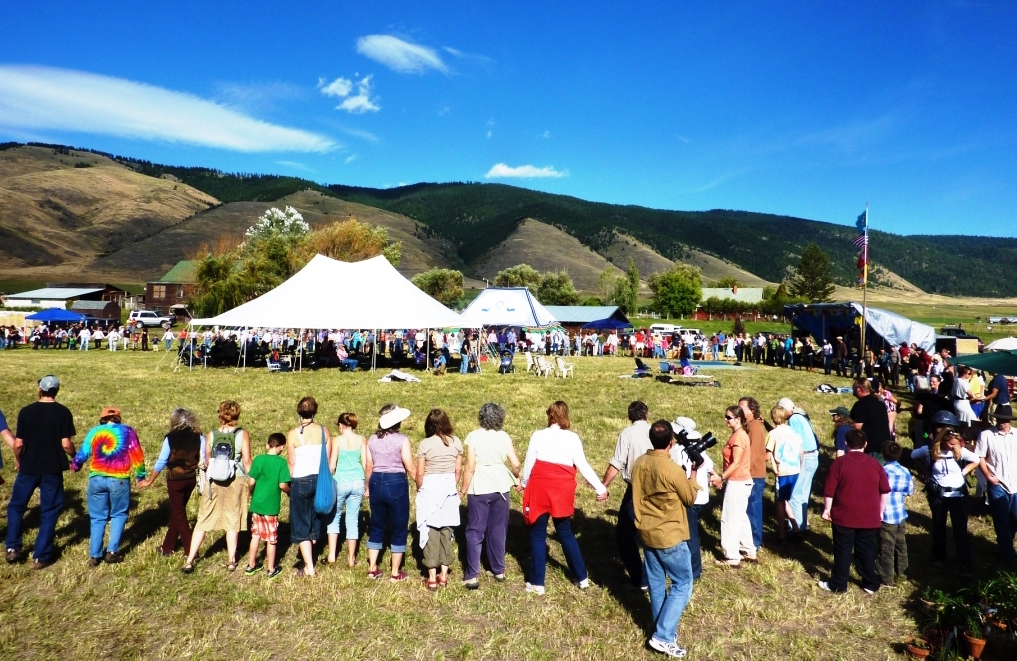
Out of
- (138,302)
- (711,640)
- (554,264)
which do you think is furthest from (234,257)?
(554,264)

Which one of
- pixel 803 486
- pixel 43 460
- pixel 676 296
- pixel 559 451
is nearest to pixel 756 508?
pixel 803 486

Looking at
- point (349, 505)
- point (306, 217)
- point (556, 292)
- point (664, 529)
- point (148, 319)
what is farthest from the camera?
point (306, 217)

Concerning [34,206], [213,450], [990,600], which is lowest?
[990,600]

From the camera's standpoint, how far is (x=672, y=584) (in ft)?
13.5

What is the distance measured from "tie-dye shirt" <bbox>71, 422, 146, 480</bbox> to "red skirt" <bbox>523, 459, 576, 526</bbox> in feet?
11.0

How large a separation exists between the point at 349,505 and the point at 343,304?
1673 cm

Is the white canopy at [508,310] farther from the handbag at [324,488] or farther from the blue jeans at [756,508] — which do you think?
the handbag at [324,488]

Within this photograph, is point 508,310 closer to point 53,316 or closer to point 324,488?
point 324,488

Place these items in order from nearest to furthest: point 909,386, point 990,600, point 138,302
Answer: point 990,600
point 909,386
point 138,302

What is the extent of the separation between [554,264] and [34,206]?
130m

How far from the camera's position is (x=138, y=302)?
3076 inches

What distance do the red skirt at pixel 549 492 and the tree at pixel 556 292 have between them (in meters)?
65.4

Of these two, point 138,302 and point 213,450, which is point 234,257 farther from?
point 213,450

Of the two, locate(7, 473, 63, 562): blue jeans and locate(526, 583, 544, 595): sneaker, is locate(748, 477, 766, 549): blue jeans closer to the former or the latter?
locate(526, 583, 544, 595): sneaker
